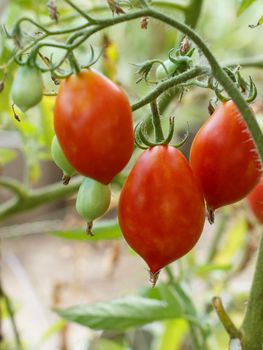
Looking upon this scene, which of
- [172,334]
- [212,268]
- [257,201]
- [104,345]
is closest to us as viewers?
[257,201]

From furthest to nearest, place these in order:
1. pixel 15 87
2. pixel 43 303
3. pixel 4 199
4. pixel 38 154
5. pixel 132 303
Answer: pixel 4 199
pixel 43 303
pixel 38 154
pixel 132 303
pixel 15 87

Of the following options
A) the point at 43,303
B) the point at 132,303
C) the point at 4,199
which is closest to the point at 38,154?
the point at 132,303

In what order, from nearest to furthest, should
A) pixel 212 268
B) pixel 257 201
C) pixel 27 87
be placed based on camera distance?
pixel 27 87, pixel 257 201, pixel 212 268

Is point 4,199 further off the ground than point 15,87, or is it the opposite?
point 15,87

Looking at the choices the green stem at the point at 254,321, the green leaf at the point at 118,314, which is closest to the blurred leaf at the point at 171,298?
the green leaf at the point at 118,314

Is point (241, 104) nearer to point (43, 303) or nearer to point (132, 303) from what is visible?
point (132, 303)

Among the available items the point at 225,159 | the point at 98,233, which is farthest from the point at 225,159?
the point at 98,233

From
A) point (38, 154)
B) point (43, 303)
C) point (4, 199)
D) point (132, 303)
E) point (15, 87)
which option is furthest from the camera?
point (4, 199)

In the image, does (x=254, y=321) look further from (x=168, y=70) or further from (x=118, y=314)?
(x=118, y=314)
